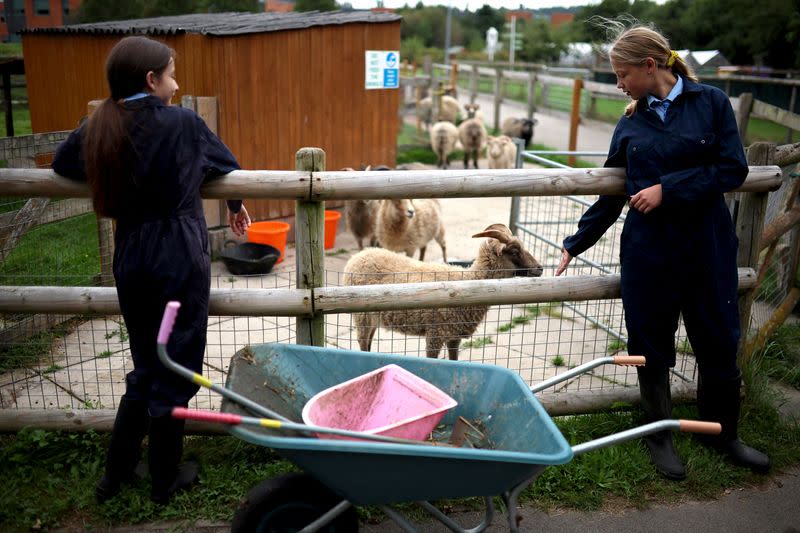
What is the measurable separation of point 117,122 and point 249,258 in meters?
5.66

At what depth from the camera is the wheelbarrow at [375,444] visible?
7.76 feet

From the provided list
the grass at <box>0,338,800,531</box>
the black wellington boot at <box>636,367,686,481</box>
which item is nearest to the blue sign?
the grass at <box>0,338,800,531</box>

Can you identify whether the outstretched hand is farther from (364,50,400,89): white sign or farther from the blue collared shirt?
(364,50,400,89): white sign

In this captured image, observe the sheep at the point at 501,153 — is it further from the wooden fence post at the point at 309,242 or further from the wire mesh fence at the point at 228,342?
the wooden fence post at the point at 309,242

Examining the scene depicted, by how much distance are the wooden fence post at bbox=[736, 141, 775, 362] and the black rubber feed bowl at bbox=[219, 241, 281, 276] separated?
208 inches

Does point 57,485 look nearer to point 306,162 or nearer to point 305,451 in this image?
point 305,451

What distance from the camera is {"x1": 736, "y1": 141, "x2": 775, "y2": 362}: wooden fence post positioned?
13.5 feet

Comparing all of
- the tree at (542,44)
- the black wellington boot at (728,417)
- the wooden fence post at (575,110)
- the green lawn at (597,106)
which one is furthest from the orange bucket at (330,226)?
the tree at (542,44)

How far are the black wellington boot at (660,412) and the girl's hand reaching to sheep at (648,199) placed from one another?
1.01 meters

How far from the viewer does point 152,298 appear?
119 inches

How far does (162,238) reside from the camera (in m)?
2.96

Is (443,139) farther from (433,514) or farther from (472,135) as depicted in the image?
(433,514)

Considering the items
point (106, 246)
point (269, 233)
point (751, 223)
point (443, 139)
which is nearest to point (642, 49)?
point (751, 223)

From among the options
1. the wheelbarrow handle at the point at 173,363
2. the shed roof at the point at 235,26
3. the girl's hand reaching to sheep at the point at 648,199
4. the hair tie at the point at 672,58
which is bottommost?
the wheelbarrow handle at the point at 173,363
